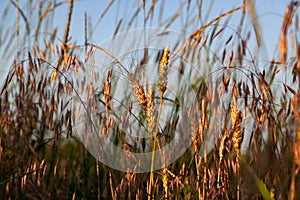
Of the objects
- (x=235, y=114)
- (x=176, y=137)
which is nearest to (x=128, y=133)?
(x=176, y=137)

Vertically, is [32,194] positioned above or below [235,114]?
below

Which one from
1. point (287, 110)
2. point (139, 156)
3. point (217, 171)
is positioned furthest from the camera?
point (139, 156)

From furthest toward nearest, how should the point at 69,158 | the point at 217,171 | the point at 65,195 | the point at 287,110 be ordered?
the point at 69,158 < the point at 65,195 < the point at 287,110 < the point at 217,171

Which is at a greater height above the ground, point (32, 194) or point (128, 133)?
point (128, 133)

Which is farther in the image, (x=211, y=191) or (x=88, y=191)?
(x=88, y=191)

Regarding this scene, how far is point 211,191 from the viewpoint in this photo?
1079mm

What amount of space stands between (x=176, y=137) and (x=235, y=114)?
22 cm

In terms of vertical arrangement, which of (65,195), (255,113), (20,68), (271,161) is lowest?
(65,195)

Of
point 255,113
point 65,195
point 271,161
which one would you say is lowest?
point 65,195

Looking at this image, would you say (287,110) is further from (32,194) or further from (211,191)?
(32,194)

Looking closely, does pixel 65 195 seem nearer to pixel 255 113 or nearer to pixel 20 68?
pixel 20 68

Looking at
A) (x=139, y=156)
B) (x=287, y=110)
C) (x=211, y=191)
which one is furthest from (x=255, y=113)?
(x=139, y=156)

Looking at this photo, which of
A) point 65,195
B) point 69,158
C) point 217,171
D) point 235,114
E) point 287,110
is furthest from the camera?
point 69,158

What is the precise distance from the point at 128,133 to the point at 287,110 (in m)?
0.45
